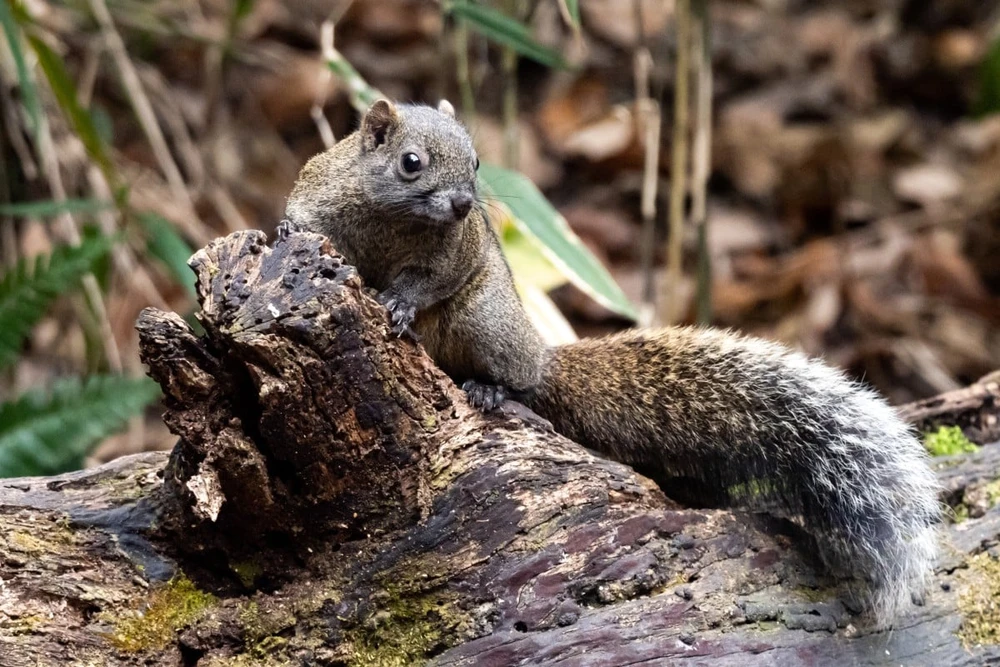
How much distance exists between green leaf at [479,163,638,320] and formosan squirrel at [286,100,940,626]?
0.35m

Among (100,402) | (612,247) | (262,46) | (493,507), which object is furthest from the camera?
(262,46)

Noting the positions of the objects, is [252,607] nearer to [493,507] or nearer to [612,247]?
[493,507]

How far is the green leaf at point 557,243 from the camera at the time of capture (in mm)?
3379

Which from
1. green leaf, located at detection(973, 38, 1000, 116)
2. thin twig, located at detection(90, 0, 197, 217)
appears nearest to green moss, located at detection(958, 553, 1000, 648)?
thin twig, located at detection(90, 0, 197, 217)

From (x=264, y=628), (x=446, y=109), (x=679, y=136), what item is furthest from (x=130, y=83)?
(x=264, y=628)

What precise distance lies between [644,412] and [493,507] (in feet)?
2.17

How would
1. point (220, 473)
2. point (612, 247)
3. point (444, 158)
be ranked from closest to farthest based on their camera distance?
1. point (220, 473)
2. point (444, 158)
3. point (612, 247)

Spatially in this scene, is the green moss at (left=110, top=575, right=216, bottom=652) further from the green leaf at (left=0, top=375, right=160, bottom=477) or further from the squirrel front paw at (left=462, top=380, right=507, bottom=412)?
the green leaf at (left=0, top=375, right=160, bottom=477)

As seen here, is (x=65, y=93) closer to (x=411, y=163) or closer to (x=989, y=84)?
(x=411, y=163)

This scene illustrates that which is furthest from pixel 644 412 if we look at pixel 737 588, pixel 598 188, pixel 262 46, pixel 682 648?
pixel 262 46

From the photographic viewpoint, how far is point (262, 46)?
20.7ft

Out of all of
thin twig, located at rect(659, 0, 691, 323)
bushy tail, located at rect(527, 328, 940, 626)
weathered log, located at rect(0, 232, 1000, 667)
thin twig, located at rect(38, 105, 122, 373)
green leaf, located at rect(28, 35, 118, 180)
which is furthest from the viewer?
thin twig, located at rect(659, 0, 691, 323)

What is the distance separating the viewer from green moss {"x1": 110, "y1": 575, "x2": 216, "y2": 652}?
2152mm

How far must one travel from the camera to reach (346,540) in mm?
2289
